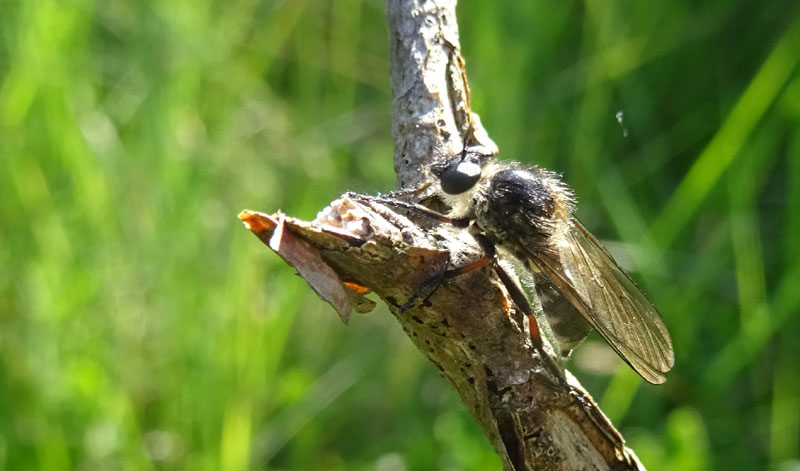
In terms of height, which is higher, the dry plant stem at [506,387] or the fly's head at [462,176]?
the fly's head at [462,176]

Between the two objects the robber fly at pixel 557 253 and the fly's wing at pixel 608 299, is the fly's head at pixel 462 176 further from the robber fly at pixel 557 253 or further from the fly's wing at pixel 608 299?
the fly's wing at pixel 608 299

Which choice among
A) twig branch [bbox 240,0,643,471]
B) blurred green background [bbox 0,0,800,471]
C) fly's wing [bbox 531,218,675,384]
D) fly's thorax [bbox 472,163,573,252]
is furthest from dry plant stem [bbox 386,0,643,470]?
blurred green background [bbox 0,0,800,471]

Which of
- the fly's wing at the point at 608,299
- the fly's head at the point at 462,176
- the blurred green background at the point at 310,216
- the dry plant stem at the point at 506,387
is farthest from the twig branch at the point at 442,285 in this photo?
the blurred green background at the point at 310,216

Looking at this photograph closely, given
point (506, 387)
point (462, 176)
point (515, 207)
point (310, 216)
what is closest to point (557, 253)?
point (515, 207)

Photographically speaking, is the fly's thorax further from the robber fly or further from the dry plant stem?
the dry plant stem

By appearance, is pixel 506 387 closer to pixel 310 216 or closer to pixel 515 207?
pixel 515 207

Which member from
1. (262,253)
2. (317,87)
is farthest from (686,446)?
(317,87)

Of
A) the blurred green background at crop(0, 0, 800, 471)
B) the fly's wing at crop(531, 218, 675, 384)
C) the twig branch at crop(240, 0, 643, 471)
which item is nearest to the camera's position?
the twig branch at crop(240, 0, 643, 471)
